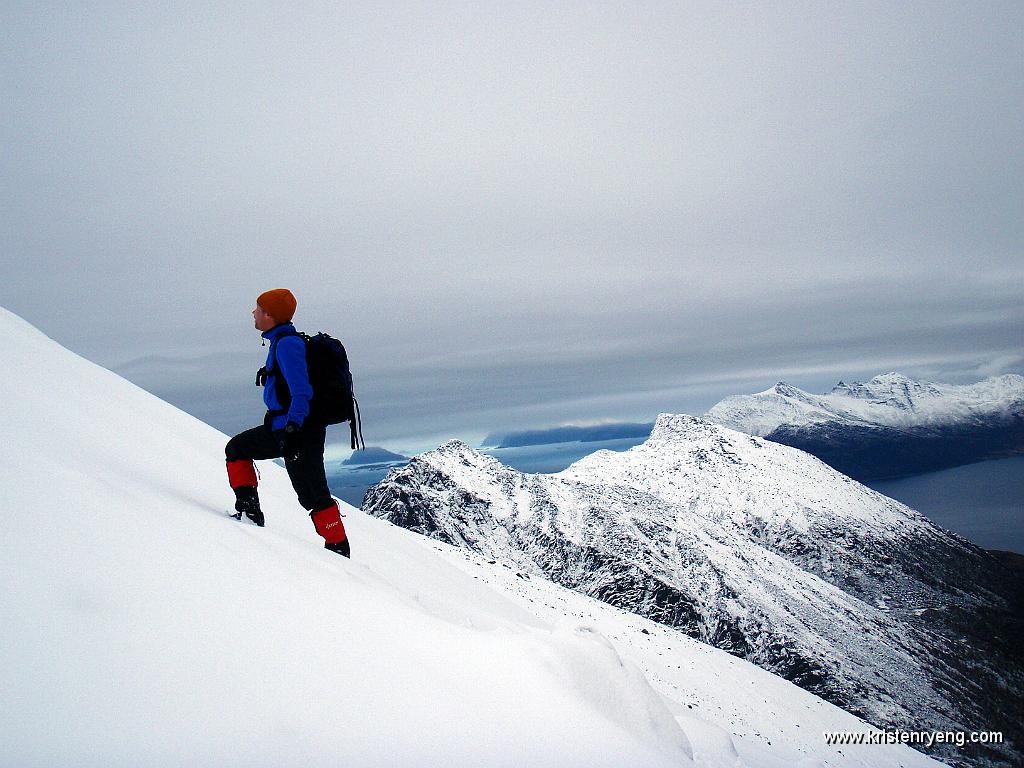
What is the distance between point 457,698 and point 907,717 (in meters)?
120

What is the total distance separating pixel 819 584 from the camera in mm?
138000

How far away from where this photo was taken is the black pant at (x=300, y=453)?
7531 millimetres

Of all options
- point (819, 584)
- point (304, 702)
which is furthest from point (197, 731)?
point (819, 584)

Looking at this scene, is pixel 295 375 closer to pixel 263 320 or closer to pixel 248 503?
pixel 263 320

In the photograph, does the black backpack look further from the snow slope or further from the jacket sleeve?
the snow slope

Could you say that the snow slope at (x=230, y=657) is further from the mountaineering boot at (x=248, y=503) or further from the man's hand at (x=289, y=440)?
the man's hand at (x=289, y=440)

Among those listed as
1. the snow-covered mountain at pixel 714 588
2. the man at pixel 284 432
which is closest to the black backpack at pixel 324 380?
the man at pixel 284 432

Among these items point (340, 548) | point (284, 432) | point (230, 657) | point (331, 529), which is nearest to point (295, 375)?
point (284, 432)

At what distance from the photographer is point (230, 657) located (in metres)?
3.59

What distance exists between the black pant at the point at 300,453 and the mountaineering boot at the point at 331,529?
40 cm

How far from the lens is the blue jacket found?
692 centimetres

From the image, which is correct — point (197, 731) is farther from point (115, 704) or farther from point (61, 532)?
point (61, 532)

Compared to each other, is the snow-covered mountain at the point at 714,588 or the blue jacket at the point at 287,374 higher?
the blue jacket at the point at 287,374

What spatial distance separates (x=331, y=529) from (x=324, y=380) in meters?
2.19
